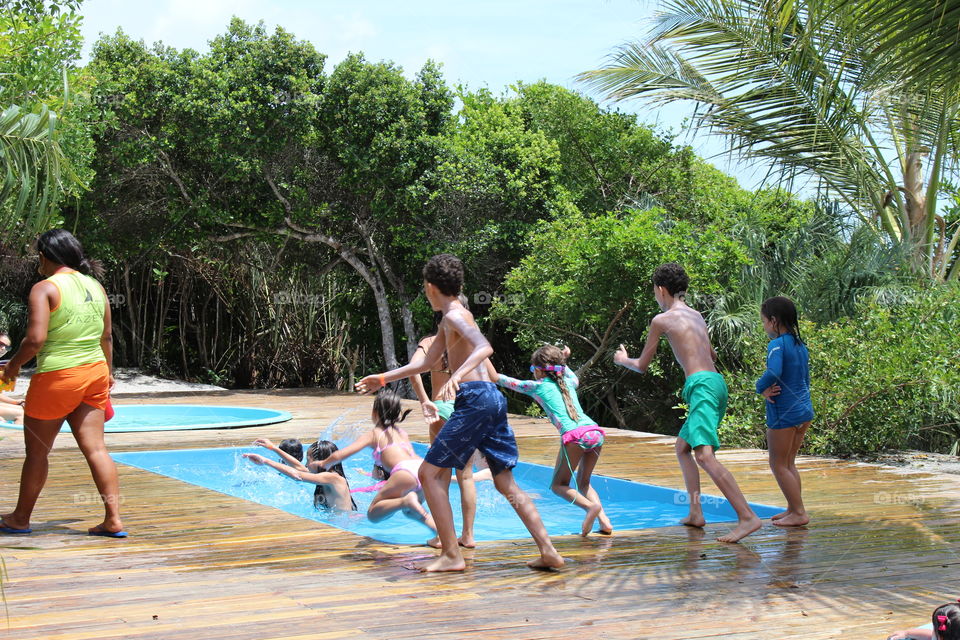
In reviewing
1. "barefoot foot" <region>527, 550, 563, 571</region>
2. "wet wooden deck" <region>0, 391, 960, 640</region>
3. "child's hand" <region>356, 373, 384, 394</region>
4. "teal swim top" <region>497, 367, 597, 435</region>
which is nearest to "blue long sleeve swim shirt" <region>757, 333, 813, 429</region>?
"wet wooden deck" <region>0, 391, 960, 640</region>

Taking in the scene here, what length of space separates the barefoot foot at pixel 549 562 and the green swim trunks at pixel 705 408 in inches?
53.0

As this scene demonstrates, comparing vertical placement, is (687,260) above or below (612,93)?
below

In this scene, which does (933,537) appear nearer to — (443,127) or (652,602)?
(652,602)

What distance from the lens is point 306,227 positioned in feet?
67.8

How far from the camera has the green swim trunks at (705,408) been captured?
5816 millimetres

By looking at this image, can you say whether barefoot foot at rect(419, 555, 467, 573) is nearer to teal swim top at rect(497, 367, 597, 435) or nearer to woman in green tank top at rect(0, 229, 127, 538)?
teal swim top at rect(497, 367, 597, 435)

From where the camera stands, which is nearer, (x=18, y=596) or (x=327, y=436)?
(x=18, y=596)

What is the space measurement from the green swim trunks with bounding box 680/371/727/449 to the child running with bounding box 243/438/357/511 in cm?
266

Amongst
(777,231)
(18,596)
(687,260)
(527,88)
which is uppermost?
(527,88)

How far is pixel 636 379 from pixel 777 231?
14.0 feet

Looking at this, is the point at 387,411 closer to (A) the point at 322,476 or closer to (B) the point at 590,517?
(A) the point at 322,476

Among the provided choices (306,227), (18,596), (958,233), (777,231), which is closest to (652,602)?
(18,596)

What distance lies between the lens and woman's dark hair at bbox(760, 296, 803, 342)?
614 centimetres

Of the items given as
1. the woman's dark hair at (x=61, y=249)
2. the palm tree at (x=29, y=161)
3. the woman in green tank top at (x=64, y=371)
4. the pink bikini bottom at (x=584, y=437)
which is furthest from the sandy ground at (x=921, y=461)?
the palm tree at (x=29, y=161)
